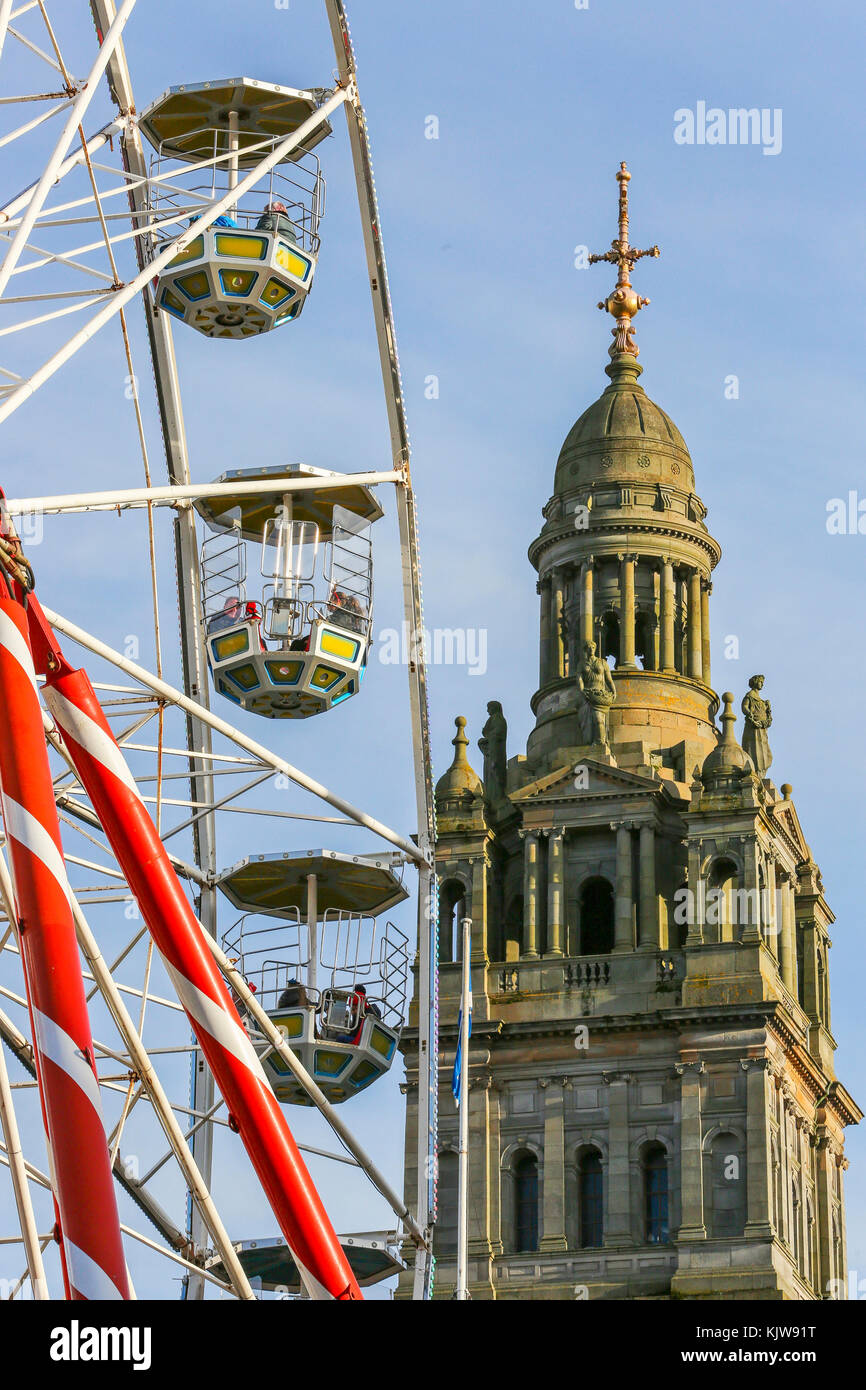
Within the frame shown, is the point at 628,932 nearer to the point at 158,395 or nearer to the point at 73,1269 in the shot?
the point at 158,395

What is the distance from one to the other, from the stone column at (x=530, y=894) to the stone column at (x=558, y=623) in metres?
8.49

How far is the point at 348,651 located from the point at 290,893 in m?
5.09

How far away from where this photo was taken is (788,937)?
3568 inches

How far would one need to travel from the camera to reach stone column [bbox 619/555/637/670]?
307 ft

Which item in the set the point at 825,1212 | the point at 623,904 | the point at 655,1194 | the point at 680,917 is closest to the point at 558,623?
the point at 623,904

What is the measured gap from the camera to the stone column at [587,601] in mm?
93625

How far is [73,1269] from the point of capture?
620 inches

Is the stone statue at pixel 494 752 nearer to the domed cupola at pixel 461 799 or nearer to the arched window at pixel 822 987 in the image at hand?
the domed cupola at pixel 461 799

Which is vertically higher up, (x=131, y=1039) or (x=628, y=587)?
(x=628, y=587)

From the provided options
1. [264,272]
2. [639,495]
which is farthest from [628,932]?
[264,272]

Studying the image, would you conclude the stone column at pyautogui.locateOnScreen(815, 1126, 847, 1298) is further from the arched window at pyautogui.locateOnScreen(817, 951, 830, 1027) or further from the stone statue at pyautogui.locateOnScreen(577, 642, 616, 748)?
the stone statue at pyautogui.locateOnScreen(577, 642, 616, 748)

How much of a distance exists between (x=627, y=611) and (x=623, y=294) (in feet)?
55.2

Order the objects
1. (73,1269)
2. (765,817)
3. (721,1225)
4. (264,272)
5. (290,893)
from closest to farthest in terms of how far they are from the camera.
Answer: (73,1269), (264,272), (290,893), (721,1225), (765,817)

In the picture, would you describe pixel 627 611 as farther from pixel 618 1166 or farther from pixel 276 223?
pixel 276 223
